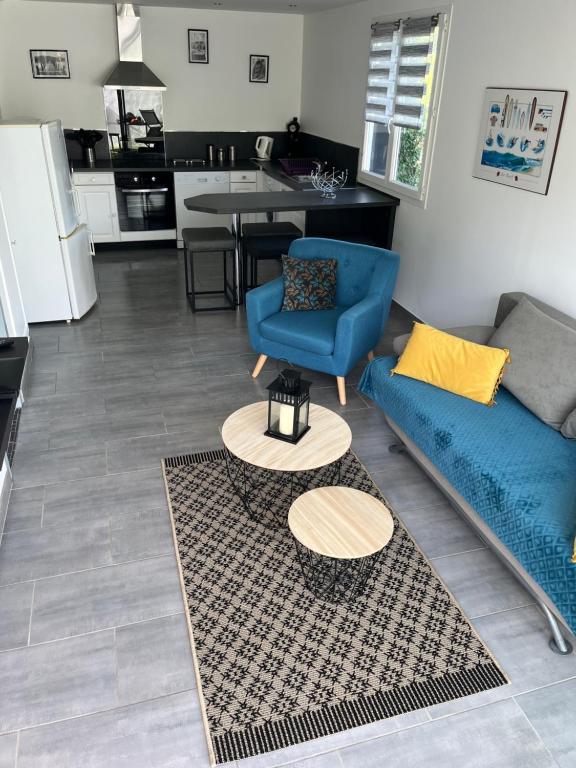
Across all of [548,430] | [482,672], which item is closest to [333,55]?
[548,430]

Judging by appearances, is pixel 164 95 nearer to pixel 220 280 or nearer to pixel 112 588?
pixel 220 280

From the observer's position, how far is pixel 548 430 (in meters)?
2.78

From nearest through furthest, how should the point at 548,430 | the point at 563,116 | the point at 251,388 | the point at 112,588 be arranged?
1. the point at 112,588
2. the point at 548,430
3. the point at 563,116
4. the point at 251,388

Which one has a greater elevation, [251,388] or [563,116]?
[563,116]

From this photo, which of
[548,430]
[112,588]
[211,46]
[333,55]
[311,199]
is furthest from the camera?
[211,46]

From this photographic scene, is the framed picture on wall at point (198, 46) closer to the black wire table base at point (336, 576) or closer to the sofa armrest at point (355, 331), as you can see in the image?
the sofa armrest at point (355, 331)

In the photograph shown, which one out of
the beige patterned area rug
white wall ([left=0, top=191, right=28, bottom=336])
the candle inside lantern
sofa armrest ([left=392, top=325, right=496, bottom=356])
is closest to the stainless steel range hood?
white wall ([left=0, top=191, right=28, bottom=336])

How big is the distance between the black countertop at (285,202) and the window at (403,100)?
21 cm

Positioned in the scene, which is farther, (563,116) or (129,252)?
(129,252)

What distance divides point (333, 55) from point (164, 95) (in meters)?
1.99

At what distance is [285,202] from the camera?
4898 mm

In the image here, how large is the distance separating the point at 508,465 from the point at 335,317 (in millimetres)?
1741

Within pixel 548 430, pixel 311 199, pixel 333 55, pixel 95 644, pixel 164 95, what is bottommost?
pixel 95 644

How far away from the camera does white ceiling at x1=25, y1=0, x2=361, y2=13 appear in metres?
5.51
